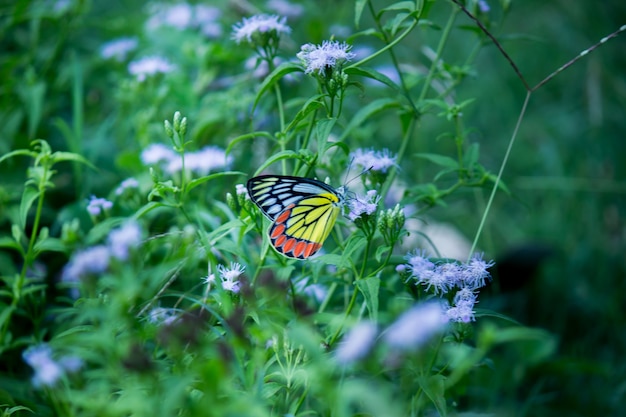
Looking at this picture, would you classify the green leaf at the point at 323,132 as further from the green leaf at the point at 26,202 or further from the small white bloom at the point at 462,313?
the green leaf at the point at 26,202

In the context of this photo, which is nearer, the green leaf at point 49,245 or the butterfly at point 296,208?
the butterfly at point 296,208

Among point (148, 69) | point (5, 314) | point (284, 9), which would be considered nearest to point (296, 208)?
point (5, 314)

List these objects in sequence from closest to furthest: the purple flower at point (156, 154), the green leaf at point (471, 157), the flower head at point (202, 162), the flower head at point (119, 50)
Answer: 1. the green leaf at point (471, 157)
2. the flower head at point (202, 162)
3. the purple flower at point (156, 154)
4. the flower head at point (119, 50)

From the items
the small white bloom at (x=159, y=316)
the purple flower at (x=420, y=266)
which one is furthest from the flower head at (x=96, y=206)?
the purple flower at (x=420, y=266)

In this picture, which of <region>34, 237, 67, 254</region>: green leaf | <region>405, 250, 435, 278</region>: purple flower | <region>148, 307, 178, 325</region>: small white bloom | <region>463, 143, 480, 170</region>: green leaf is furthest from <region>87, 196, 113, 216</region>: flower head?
<region>463, 143, 480, 170</region>: green leaf

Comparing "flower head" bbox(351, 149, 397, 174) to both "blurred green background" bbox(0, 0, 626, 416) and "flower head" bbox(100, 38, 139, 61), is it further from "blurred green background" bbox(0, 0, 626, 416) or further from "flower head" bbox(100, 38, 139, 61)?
"flower head" bbox(100, 38, 139, 61)
